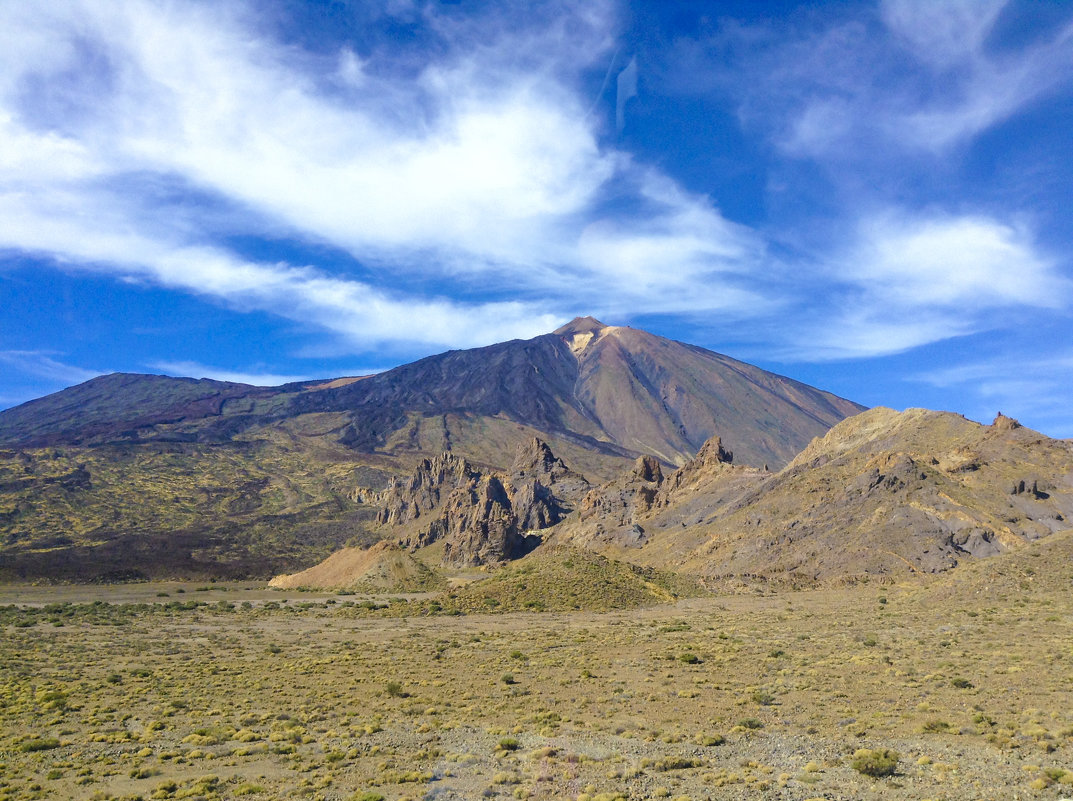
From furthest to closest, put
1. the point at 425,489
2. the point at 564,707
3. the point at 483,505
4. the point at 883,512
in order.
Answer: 1. the point at 425,489
2. the point at 483,505
3. the point at 883,512
4. the point at 564,707

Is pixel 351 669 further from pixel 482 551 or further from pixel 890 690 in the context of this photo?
pixel 482 551

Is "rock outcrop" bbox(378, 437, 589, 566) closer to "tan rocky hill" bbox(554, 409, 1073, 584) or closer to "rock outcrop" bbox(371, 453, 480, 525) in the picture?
"rock outcrop" bbox(371, 453, 480, 525)

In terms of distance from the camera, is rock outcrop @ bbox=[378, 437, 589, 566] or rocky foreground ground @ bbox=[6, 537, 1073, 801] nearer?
rocky foreground ground @ bbox=[6, 537, 1073, 801]

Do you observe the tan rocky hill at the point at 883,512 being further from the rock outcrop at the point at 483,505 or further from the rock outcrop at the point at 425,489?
the rock outcrop at the point at 425,489

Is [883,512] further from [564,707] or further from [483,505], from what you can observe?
[564,707]

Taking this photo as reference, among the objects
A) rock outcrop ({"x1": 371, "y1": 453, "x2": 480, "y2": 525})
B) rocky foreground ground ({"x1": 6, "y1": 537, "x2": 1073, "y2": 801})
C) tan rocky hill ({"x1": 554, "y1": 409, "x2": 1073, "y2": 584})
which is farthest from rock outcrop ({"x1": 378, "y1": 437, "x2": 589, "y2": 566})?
rocky foreground ground ({"x1": 6, "y1": 537, "x2": 1073, "y2": 801})

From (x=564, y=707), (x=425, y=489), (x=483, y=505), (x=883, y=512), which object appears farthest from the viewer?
(x=425, y=489)

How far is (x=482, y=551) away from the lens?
92.5 m

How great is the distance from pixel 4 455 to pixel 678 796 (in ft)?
628

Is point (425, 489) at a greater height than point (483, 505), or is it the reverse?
point (425, 489)

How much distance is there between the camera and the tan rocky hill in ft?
197

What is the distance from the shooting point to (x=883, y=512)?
6562cm

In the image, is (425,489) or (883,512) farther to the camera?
(425,489)

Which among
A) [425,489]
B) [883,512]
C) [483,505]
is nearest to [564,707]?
[883,512]
